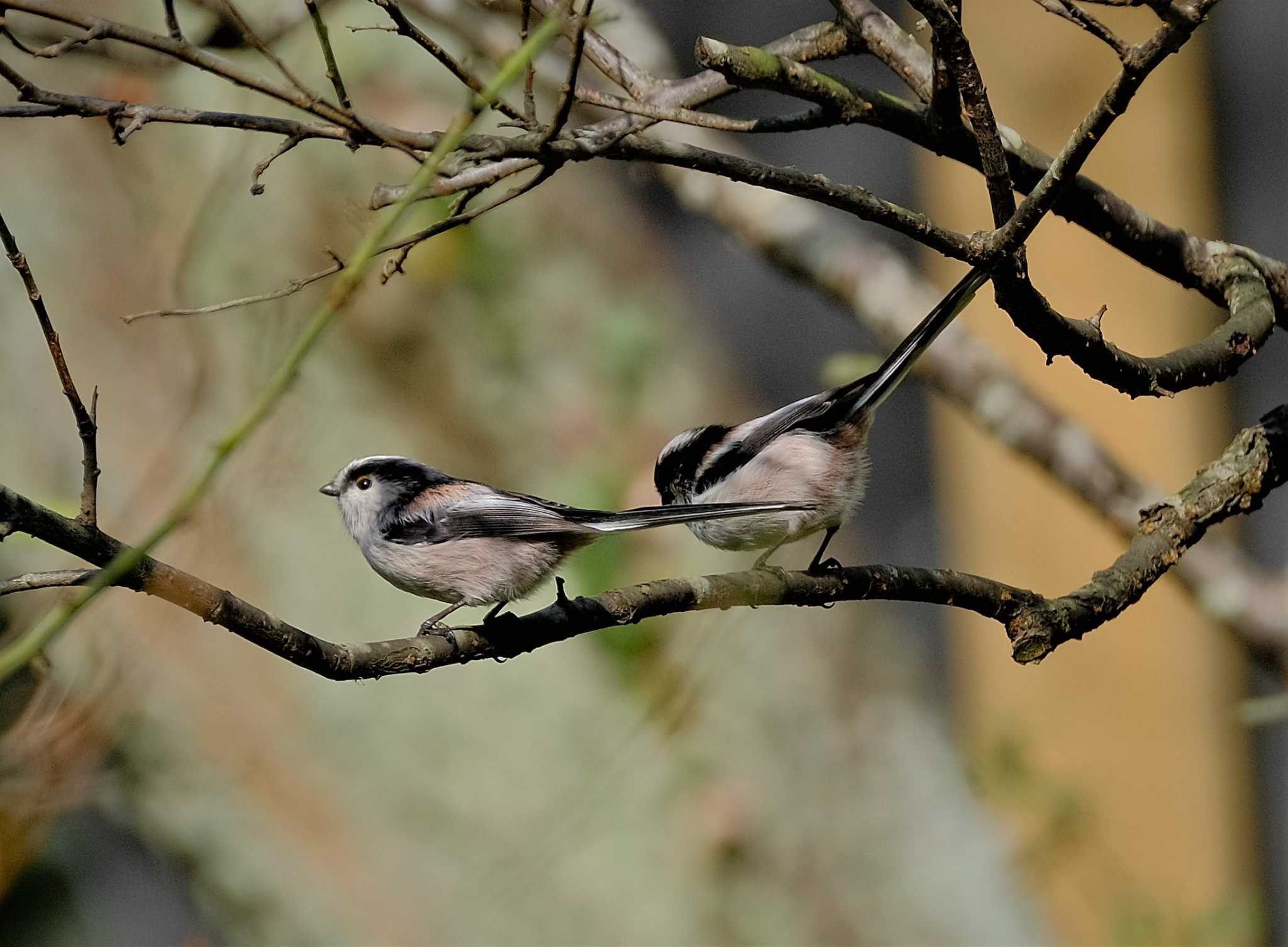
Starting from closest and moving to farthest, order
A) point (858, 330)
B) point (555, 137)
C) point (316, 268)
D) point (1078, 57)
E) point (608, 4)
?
point (555, 137), point (608, 4), point (1078, 57), point (316, 268), point (858, 330)

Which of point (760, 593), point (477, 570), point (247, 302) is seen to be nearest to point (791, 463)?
point (760, 593)

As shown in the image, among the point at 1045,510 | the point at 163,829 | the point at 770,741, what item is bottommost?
the point at 163,829

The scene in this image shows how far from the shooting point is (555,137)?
1.20 metres

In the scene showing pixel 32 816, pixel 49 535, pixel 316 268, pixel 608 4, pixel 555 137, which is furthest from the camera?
pixel 316 268

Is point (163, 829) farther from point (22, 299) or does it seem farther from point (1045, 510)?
point (1045, 510)

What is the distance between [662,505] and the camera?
1871 mm

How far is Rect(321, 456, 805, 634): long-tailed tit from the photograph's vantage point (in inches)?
74.2

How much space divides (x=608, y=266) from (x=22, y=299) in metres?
1.99

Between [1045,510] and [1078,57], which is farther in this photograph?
[1045,510]

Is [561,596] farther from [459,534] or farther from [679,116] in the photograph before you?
[679,116]

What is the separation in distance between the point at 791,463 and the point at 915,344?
337mm

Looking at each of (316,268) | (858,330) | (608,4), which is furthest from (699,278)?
(608,4)

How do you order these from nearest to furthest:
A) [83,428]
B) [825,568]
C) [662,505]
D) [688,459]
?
[83,428] < [825,568] < [662,505] < [688,459]

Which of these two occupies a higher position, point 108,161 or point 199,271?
point 108,161
